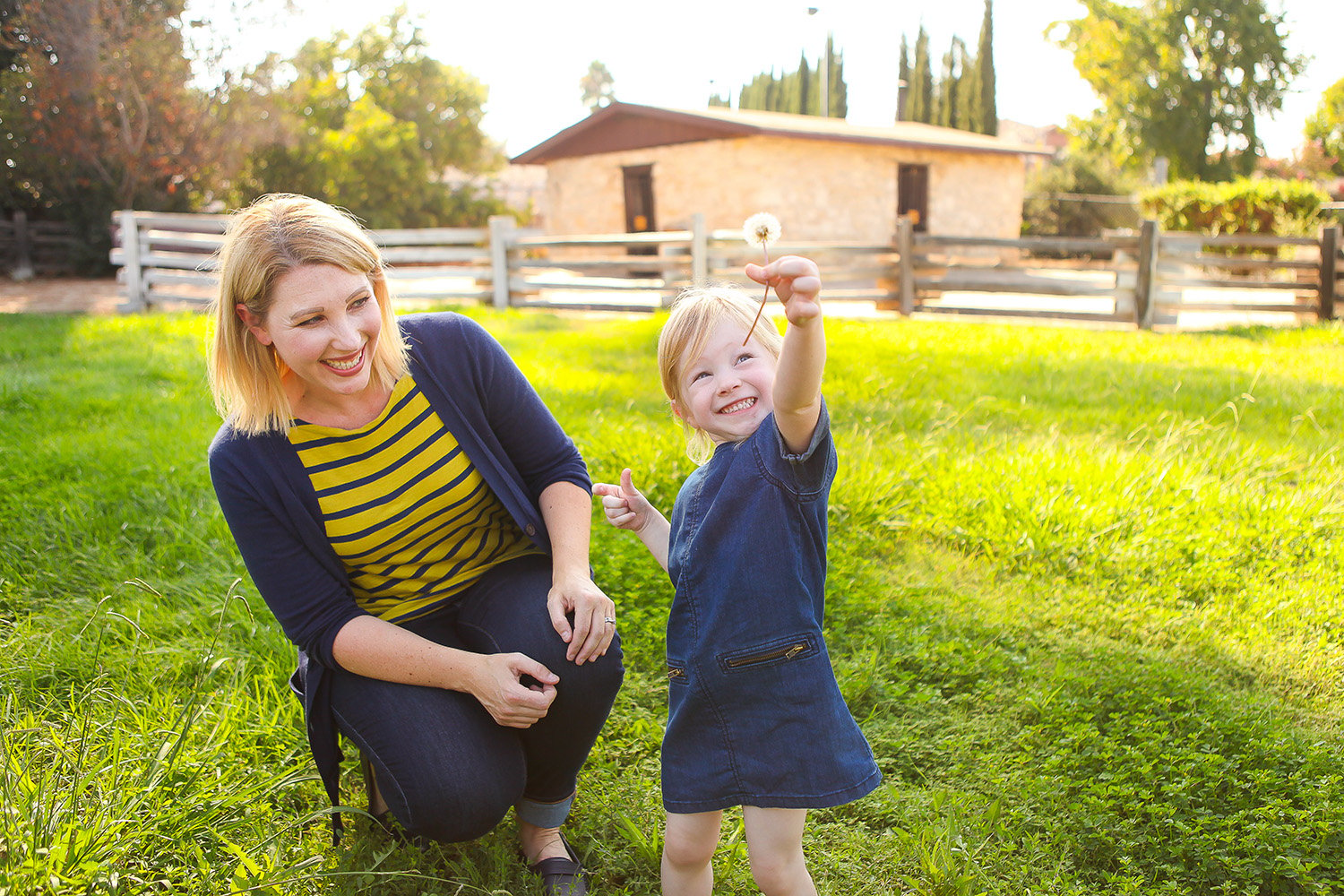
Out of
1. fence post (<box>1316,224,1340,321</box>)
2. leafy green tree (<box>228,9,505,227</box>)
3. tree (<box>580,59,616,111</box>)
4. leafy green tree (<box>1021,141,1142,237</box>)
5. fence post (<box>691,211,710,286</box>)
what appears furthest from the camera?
tree (<box>580,59,616,111</box>)

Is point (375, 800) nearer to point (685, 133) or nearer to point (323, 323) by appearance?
point (323, 323)

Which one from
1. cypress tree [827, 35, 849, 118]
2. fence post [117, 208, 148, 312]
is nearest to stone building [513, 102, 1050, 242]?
fence post [117, 208, 148, 312]

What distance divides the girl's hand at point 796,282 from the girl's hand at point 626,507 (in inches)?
26.7

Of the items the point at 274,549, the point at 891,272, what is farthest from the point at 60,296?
the point at 274,549

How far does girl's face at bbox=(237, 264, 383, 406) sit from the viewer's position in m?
2.14

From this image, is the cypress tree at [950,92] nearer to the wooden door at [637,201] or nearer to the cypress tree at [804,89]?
the cypress tree at [804,89]

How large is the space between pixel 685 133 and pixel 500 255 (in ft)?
24.2

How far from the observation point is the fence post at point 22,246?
1886 cm

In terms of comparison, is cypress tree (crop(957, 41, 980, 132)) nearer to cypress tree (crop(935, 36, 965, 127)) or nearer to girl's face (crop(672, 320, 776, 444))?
cypress tree (crop(935, 36, 965, 127))

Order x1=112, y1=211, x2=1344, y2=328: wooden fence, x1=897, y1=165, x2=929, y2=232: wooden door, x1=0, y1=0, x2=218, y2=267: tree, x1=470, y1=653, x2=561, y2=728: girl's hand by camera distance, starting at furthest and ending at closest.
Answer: x1=897, y1=165, x2=929, y2=232: wooden door → x1=0, y1=0, x2=218, y2=267: tree → x1=112, y1=211, x2=1344, y2=328: wooden fence → x1=470, y1=653, x2=561, y2=728: girl's hand

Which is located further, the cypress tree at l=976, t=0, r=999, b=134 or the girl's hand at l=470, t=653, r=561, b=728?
the cypress tree at l=976, t=0, r=999, b=134

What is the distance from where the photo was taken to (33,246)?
19.6m

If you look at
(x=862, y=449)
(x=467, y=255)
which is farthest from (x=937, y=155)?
(x=862, y=449)

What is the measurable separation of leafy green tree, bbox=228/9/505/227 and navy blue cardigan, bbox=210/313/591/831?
2036 cm
